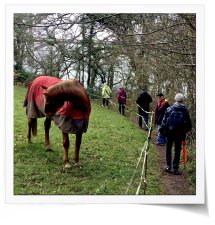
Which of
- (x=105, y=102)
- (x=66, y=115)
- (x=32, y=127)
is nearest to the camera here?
(x=66, y=115)

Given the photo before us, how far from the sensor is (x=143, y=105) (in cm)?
870

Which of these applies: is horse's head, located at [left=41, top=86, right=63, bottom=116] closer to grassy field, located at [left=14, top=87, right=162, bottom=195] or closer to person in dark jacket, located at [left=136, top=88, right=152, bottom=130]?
grassy field, located at [left=14, top=87, right=162, bottom=195]

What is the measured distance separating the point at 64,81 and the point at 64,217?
2018mm

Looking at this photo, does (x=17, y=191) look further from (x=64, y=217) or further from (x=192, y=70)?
(x=192, y=70)

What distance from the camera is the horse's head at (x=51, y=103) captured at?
8.16 meters

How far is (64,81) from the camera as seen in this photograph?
8.09 metres

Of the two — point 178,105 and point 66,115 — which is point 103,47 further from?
point 178,105

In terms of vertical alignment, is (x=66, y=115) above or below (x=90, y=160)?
above

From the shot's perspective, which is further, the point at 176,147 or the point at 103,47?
the point at 176,147

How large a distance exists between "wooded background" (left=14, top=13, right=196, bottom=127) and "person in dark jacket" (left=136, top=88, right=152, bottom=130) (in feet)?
1.02

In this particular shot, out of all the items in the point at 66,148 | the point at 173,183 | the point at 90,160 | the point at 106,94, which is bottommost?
the point at 173,183

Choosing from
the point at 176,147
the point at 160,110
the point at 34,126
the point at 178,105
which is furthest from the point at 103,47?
the point at 176,147

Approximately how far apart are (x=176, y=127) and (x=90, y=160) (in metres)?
1.45
